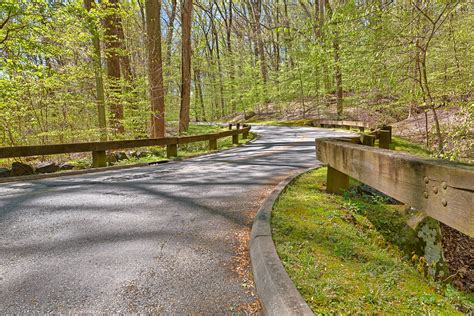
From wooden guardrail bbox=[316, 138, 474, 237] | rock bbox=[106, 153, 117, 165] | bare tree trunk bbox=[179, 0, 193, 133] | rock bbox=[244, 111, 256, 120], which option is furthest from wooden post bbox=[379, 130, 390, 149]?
rock bbox=[244, 111, 256, 120]

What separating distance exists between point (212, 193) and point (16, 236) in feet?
9.21

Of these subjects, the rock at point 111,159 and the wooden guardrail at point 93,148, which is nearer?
the wooden guardrail at point 93,148

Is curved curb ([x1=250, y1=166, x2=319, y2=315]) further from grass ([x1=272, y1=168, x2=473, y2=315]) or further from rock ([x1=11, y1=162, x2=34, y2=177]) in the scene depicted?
rock ([x1=11, y1=162, x2=34, y2=177])

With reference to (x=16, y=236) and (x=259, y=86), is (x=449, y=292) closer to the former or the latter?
(x=16, y=236)

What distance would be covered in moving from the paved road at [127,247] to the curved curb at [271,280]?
134 millimetres

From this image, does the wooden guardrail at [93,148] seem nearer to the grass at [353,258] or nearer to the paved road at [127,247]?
the paved road at [127,247]

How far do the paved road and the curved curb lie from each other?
0.13 meters

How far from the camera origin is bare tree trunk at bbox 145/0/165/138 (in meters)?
13.1

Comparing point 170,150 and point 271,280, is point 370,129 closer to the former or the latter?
point 170,150

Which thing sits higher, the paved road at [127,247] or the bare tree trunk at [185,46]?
the bare tree trunk at [185,46]

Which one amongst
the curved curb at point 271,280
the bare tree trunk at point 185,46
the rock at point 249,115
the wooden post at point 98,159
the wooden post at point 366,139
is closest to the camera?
the curved curb at point 271,280

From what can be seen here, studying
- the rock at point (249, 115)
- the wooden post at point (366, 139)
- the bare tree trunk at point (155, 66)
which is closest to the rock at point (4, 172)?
the bare tree trunk at point (155, 66)

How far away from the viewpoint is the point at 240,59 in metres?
40.6

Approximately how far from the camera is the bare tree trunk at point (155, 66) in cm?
1312
